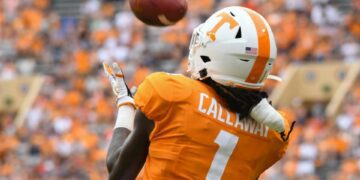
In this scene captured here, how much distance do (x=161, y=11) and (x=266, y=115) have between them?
2.51 feet

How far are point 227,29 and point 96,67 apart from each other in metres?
11.8

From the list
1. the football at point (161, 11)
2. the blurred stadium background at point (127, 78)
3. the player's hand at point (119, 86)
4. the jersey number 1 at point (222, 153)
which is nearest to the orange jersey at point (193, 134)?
the jersey number 1 at point (222, 153)

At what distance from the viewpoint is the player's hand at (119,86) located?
4.00 metres

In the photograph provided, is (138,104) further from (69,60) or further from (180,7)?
(69,60)

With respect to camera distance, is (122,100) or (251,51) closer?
(251,51)

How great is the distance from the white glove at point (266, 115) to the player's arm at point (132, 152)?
1.26 ft

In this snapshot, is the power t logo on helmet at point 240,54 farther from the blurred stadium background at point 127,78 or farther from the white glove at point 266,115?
the blurred stadium background at point 127,78

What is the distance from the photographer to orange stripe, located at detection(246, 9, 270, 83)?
368 cm

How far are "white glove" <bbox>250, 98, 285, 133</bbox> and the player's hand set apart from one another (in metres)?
0.55

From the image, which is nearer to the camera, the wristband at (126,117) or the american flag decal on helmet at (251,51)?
the american flag decal on helmet at (251,51)

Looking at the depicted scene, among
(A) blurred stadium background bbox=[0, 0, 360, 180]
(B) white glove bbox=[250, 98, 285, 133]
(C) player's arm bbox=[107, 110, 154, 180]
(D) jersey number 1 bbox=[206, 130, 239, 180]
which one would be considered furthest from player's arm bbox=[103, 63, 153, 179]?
(A) blurred stadium background bbox=[0, 0, 360, 180]

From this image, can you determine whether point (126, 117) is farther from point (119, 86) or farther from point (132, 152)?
point (132, 152)

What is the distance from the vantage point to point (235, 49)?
3652 mm

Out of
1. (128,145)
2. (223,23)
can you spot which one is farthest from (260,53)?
(128,145)
